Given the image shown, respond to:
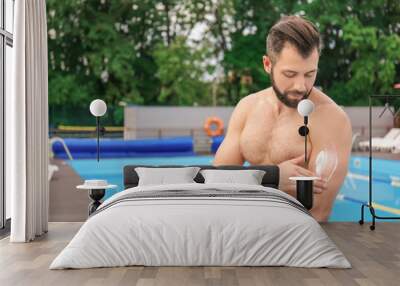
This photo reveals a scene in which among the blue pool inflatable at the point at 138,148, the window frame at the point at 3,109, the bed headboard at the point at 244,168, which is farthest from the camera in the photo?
the blue pool inflatable at the point at 138,148

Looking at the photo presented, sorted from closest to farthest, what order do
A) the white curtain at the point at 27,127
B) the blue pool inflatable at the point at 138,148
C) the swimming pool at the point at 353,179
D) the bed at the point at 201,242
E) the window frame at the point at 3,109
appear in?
1. the bed at the point at 201,242
2. the white curtain at the point at 27,127
3. the window frame at the point at 3,109
4. the swimming pool at the point at 353,179
5. the blue pool inflatable at the point at 138,148

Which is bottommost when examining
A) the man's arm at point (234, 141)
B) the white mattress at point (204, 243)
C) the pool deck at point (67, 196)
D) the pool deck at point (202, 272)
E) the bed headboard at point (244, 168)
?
the pool deck at point (67, 196)

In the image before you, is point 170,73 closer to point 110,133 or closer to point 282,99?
point 110,133

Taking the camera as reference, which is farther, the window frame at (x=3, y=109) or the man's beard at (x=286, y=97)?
the man's beard at (x=286, y=97)

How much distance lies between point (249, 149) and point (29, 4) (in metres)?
3.02

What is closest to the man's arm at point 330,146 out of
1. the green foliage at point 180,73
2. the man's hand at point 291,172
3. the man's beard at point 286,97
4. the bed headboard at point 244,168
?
the man's hand at point 291,172

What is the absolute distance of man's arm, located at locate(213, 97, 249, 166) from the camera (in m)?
7.46

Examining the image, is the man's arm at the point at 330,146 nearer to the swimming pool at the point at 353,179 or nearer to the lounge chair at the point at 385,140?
the swimming pool at the point at 353,179

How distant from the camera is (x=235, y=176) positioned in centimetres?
610

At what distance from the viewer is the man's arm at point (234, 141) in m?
7.46

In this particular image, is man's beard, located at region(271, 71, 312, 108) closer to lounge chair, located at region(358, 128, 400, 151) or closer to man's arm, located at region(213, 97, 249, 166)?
man's arm, located at region(213, 97, 249, 166)

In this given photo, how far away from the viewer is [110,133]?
45.6 feet

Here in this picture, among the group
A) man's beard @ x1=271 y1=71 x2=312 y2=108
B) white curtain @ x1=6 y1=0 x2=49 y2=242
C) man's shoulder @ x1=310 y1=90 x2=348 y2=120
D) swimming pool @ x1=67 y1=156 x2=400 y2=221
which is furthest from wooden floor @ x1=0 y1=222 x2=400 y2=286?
swimming pool @ x1=67 y1=156 x2=400 y2=221

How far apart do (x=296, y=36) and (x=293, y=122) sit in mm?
1008
